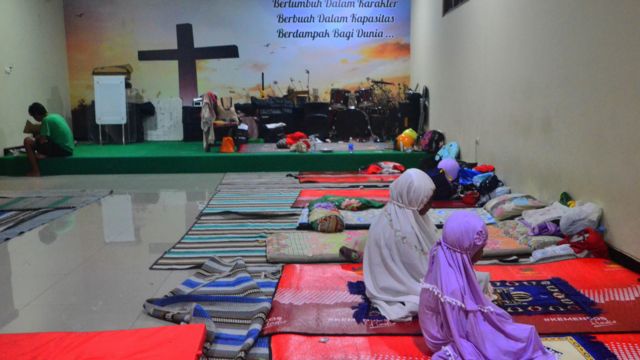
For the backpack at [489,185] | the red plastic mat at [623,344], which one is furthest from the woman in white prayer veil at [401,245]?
the backpack at [489,185]

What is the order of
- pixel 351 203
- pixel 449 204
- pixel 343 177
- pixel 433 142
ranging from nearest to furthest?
pixel 351 203 → pixel 449 204 → pixel 343 177 → pixel 433 142

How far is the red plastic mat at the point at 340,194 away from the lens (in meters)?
5.91

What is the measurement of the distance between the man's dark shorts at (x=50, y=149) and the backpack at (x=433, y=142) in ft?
18.4

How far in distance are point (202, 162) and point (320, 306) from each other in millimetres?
5727

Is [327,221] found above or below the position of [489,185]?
below

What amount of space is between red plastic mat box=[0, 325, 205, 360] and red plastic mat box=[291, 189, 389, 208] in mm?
3174

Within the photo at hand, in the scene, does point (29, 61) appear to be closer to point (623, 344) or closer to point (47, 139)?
point (47, 139)

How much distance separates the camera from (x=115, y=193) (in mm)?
6754

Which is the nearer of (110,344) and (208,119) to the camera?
(110,344)

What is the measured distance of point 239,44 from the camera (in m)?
11.0

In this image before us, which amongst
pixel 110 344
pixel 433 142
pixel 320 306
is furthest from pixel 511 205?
pixel 433 142

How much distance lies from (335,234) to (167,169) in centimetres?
457

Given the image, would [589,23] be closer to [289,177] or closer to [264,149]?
[289,177]

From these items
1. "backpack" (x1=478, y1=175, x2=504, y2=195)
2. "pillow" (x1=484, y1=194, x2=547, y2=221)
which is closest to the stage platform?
"backpack" (x1=478, y1=175, x2=504, y2=195)
